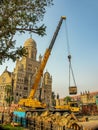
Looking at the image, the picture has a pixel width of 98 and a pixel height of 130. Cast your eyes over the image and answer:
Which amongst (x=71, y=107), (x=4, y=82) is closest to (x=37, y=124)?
(x=71, y=107)

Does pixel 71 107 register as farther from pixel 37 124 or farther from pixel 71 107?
pixel 37 124

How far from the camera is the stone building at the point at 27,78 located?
83.4 meters

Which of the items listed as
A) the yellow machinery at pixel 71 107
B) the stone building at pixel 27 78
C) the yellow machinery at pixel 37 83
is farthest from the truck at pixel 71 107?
the stone building at pixel 27 78

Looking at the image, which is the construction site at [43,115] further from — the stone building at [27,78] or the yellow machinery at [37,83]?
the stone building at [27,78]

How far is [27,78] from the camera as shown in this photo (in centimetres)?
8981

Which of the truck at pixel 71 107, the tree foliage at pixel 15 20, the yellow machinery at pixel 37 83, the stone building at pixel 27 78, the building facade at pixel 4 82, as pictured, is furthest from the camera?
the stone building at pixel 27 78

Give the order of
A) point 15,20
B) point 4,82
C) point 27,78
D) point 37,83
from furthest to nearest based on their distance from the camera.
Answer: point 27,78 → point 4,82 → point 37,83 → point 15,20

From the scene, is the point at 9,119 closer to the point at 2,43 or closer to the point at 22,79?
the point at 2,43

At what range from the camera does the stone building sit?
8336 centimetres

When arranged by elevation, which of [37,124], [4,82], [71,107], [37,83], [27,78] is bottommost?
[37,124]

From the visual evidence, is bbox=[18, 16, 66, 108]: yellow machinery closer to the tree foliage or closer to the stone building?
the tree foliage

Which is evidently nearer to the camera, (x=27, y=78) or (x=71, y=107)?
(x=71, y=107)

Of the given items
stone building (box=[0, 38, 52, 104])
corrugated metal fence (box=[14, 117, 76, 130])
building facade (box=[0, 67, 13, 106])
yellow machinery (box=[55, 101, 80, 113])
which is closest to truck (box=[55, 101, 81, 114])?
yellow machinery (box=[55, 101, 80, 113])

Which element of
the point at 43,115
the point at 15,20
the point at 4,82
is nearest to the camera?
the point at 15,20
